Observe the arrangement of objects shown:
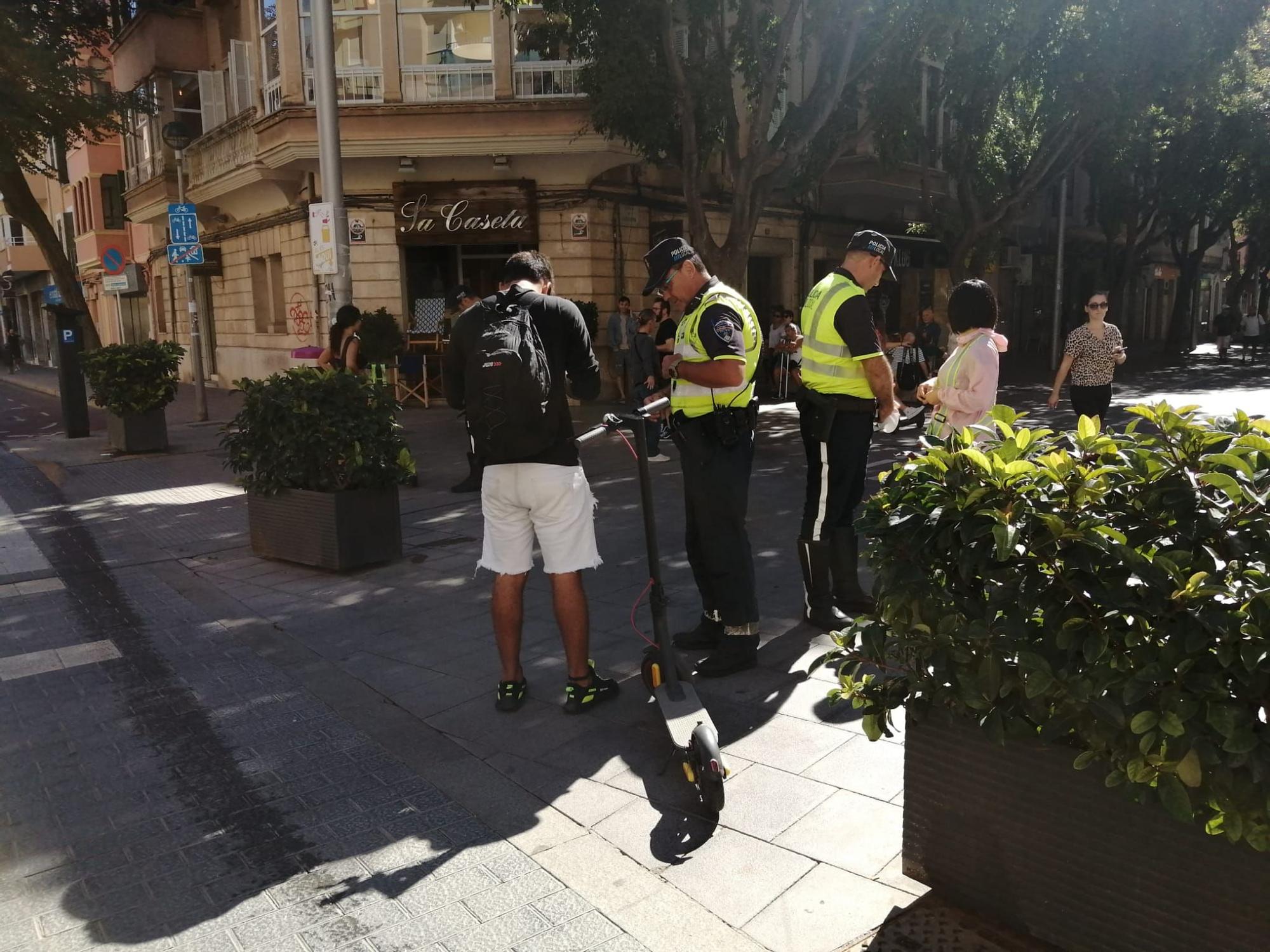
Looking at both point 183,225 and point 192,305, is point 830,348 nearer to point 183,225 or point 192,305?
point 183,225

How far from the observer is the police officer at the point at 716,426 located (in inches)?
176

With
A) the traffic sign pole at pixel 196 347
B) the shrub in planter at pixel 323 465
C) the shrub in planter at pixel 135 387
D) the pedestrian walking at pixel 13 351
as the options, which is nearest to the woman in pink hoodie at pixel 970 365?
the shrub in planter at pixel 323 465

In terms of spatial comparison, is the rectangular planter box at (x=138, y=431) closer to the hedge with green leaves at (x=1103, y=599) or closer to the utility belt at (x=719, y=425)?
the utility belt at (x=719, y=425)

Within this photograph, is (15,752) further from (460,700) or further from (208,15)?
(208,15)

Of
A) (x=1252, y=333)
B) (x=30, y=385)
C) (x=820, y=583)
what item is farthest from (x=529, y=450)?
(x=1252, y=333)

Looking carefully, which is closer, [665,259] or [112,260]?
[665,259]

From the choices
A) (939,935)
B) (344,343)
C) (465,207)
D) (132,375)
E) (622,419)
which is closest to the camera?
(939,935)

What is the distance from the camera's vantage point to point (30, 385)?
29.9m

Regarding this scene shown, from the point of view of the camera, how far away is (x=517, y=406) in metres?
4.03

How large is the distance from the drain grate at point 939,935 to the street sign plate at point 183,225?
14734 millimetres

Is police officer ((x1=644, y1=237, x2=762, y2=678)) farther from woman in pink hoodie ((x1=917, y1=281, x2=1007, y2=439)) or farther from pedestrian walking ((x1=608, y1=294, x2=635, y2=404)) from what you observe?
pedestrian walking ((x1=608, y1=294, x2=635, y2=404))

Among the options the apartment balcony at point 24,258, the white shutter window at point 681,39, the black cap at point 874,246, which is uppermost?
the white shutter window at point 681,39

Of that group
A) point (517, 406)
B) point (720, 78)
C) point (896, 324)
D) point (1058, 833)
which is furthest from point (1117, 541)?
point (896, 324)

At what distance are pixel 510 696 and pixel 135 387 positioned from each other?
32.5ft
